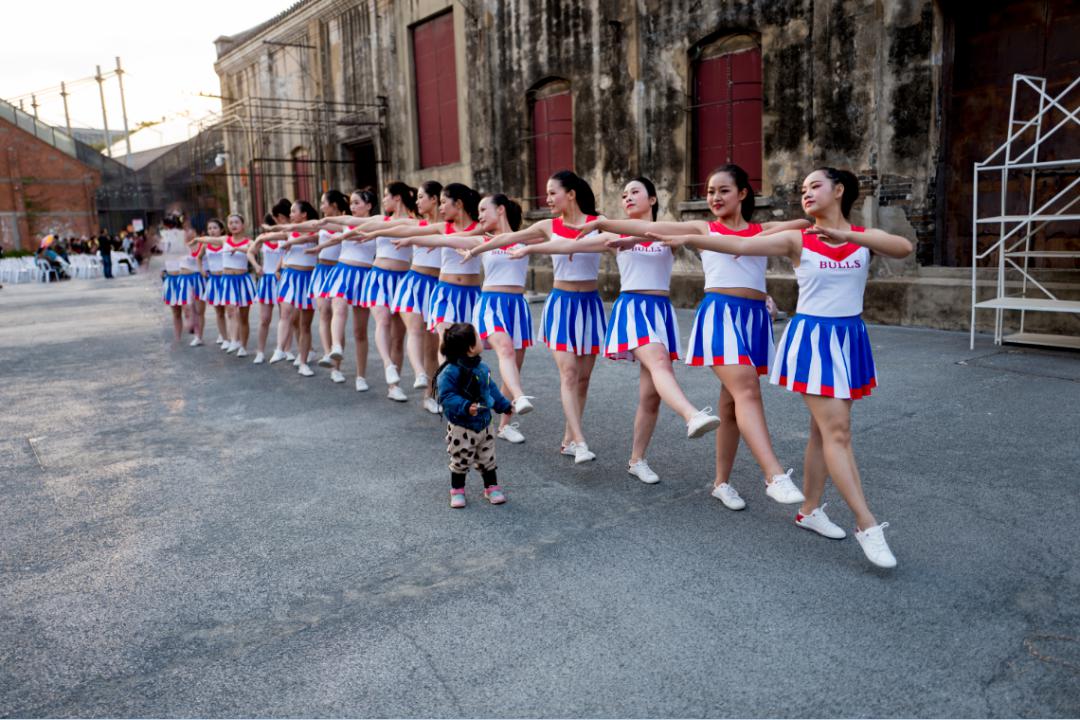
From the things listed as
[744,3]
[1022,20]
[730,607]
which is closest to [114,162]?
[744,3]

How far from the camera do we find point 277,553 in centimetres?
418

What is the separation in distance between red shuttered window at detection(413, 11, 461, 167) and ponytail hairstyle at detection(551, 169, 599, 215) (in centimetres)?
1491

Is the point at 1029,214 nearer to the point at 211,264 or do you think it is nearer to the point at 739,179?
the point at 739,179

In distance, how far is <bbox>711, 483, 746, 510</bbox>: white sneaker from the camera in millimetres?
4609

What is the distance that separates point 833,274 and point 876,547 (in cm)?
124

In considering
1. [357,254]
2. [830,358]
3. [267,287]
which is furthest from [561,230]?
[267,287]

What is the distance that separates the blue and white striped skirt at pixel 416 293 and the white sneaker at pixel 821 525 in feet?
13.5

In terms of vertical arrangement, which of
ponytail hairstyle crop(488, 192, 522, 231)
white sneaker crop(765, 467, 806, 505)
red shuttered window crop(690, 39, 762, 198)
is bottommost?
white sneaker crop(765, 467, 806, 505)

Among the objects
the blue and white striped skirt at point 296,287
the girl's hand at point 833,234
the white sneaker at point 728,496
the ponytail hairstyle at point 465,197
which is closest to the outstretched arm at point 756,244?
the girl's hand at point 833,234

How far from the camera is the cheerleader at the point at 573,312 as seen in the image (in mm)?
5422

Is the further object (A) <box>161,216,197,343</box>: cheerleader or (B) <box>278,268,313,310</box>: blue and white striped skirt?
(A) <box>161,216,197,343</box>: cheerleader

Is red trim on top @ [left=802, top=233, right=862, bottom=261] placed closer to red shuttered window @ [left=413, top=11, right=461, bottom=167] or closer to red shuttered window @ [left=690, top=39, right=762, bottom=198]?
red shuttered window @ [left=690, top=39, right=762, bottom=198]

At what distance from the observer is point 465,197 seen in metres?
6.63

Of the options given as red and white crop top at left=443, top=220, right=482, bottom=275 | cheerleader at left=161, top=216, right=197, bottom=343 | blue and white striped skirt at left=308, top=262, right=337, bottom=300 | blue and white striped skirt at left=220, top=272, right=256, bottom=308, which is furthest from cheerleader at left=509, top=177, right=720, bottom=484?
cheerleader at left=161, top=216, right=197, bottom=343
